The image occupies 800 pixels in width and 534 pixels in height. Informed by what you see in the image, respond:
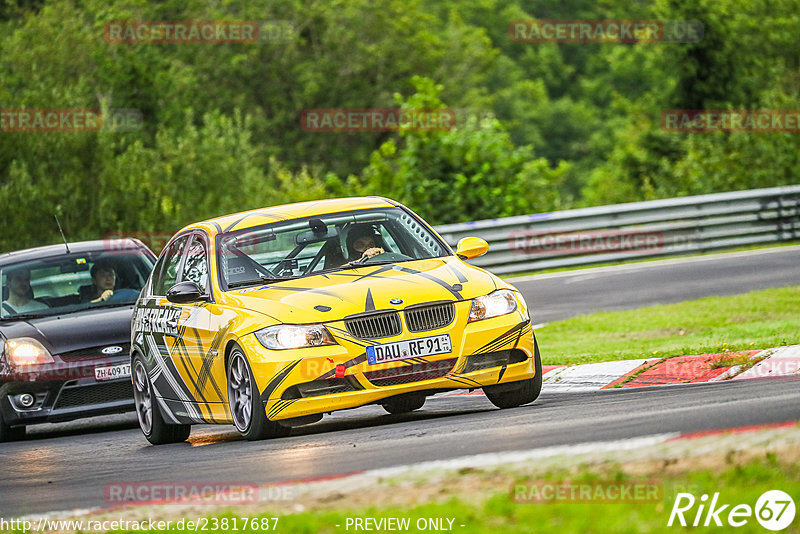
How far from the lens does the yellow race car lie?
368 inches

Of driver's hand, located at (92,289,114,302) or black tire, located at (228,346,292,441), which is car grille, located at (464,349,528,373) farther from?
driver's hand, located at (92,289,114,302)

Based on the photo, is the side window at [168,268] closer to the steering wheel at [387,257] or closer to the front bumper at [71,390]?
the front bumper at [71,390]

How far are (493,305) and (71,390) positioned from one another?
4.60m

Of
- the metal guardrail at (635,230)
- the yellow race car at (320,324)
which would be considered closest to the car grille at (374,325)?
the yellow race car at (320,324)

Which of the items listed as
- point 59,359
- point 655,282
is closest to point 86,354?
point 59,359

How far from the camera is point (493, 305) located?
980 cm

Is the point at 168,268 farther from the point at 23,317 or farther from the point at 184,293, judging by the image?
the point at 23,317

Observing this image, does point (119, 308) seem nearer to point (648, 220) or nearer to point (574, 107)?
point (648, 220)

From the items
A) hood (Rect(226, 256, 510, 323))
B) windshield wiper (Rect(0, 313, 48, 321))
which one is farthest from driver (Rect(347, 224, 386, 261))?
windshield wiper (Rect(0, 313, 48, 321))

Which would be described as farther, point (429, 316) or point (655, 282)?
point (655, 282)

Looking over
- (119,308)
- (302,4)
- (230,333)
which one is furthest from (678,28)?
(230,333)

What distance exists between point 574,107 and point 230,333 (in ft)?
241

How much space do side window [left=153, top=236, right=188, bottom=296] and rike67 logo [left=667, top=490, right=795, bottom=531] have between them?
262 inches

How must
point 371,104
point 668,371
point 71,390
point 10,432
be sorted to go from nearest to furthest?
point 668,371
point 71,390
point 10,432
point 371,104
